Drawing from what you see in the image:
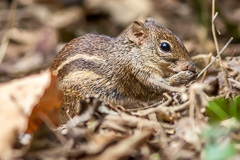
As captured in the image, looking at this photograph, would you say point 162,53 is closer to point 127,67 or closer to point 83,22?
point 127,67

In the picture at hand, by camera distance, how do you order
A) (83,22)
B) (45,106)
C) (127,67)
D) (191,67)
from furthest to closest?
(83,22) < (127,67) < (191,67) < (45,106)

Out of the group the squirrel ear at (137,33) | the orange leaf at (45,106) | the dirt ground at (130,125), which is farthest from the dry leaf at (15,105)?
the squirrel ear at (137,33)

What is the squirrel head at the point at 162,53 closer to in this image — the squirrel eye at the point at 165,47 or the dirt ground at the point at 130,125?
the squirrel eye at the point at 165,47

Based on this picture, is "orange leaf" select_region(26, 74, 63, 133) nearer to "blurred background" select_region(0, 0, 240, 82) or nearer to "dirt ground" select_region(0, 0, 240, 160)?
"dirt ground" select_region(0, 0, 240, 160)

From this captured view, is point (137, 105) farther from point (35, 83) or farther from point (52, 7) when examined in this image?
point (52, 7)

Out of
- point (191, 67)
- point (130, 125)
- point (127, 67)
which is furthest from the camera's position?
point (127, 67)

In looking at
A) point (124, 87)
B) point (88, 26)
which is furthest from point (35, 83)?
point (88, 26)

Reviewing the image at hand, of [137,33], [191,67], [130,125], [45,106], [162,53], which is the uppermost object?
[137,33]

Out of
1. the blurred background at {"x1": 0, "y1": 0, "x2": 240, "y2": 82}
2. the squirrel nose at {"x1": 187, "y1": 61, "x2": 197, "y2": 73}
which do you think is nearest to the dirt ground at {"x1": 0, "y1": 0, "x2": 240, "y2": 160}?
the squirrel nose at {"x1": 187, "y1": 61, "x2": 197, "y2": 73}

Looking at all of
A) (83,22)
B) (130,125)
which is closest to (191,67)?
(130,125)
